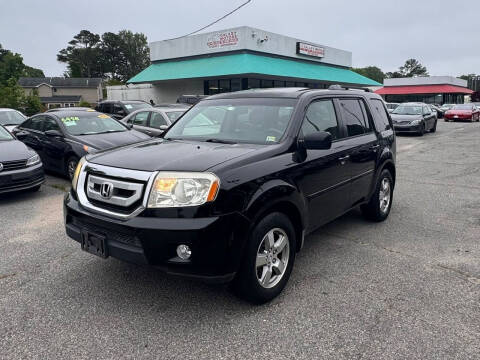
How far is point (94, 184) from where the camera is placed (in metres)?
3.36

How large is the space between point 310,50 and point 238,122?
2941 cm

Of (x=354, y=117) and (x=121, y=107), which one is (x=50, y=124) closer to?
(x=121, y=107)

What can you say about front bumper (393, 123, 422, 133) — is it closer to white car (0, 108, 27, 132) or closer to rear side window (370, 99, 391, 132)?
rear side window (370, 99, 391, 132)

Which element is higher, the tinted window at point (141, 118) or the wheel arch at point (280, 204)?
the tinted window at point (141, 118)

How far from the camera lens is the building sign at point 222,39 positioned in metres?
25.6

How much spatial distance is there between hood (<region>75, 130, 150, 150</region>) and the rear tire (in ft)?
1.27

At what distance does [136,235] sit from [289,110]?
1.95 metres

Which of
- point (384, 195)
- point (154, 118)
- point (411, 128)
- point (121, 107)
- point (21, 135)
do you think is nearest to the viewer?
point (384, 195)

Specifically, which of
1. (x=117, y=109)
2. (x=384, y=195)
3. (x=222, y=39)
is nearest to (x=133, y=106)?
(x=117, y=109)

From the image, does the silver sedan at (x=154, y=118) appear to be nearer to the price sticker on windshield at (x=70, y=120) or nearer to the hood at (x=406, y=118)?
the price sticker on windshield at (x=70, y=120)

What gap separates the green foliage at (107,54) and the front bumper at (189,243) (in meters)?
93.3

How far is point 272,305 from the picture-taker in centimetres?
334

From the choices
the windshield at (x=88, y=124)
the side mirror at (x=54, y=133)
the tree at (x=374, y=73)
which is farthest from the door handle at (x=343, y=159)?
the tree at (x=374, y=73)

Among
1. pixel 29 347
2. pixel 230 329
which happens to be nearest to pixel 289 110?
pixel 230 329
